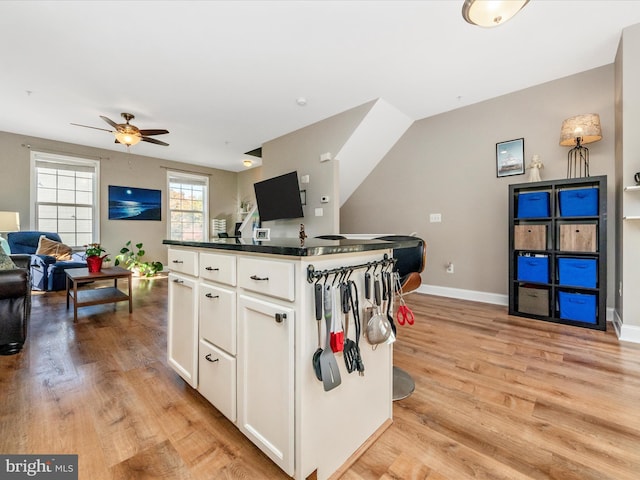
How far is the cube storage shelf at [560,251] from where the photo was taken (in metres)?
2.68

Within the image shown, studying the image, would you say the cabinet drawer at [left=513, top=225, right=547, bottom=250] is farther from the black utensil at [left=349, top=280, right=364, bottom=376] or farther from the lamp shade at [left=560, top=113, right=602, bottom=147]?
the black utensil at [left=349, top=280, right=364, bottom=376]

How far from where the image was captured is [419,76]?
3.08 meters

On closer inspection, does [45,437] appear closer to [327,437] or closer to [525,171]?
[327,437]

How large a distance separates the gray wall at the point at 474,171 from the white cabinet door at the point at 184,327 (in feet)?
11.4

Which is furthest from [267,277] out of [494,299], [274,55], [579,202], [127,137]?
[127,137]

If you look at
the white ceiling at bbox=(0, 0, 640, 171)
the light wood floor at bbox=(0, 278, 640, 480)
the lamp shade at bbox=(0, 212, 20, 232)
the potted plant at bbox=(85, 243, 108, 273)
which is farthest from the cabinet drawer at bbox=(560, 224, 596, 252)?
the lamp shade at bbox=(0, 212, 20, 232)

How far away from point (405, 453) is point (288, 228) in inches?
154

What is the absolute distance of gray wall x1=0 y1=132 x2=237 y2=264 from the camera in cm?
465

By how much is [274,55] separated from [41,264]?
4.49 metres

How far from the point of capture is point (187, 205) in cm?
673

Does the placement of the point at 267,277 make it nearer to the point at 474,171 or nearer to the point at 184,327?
the point at 184,327

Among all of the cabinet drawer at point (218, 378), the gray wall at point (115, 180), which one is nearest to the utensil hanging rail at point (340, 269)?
the cabinet drawer at point (218, 378)

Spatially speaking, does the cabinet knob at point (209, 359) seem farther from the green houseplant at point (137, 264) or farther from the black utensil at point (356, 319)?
the green houseplant at point (137, 264)

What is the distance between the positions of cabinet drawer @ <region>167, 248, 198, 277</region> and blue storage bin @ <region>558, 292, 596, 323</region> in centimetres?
339
